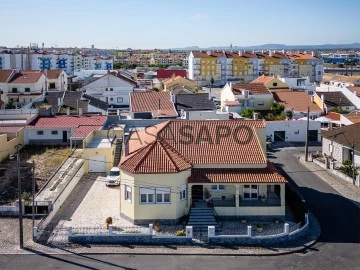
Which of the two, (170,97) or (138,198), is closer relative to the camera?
(138,198)

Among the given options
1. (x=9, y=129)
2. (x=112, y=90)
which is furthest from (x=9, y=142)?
(x=112, y=90)

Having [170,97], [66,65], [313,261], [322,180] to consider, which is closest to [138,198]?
[313,261]

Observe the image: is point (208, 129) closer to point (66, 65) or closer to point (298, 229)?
point (298, 229)

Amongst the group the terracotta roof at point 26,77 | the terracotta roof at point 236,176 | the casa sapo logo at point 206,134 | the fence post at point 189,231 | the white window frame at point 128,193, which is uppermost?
the terracotta roof at point 26,77

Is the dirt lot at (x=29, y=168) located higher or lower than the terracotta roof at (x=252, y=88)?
lower

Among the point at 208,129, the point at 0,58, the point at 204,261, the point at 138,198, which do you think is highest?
the point at 0,58

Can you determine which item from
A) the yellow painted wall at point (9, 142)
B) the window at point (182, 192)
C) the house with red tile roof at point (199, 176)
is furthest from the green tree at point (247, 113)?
the window at point (182, 192)

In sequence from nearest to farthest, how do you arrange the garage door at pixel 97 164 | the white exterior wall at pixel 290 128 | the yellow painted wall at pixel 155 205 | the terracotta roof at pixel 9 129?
the yellow painted wall at pixel 155 205
the garage door at pixel 97 164
the terracotta roof at pixel 9 129
the white exterior wall at pixel 290 128

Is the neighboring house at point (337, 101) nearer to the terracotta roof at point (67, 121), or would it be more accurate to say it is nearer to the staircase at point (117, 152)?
the terracotta roof at point (67, 121)

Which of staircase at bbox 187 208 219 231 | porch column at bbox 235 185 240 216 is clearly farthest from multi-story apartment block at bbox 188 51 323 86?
staircase at bbox 187 208 219 231
